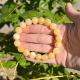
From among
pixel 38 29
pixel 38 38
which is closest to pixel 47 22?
pixel 38 29

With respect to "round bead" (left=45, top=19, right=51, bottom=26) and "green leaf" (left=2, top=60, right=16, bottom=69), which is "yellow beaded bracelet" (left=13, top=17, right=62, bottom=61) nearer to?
"round bead" (left=45, top=19, right=51, bottom=26)

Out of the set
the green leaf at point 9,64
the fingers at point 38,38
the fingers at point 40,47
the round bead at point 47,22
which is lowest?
the green leaf at point 9,64

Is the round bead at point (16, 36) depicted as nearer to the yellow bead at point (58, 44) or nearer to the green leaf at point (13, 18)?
the green leaf at point (13, 18)

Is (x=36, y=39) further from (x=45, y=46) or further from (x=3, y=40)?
(x=3, y=40)

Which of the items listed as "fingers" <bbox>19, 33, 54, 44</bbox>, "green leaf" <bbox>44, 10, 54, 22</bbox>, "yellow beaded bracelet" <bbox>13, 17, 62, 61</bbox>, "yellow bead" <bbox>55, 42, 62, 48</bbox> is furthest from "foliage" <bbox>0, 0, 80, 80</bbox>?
"yellow bead" <bbox>55, 42, 62, 48</bbox>

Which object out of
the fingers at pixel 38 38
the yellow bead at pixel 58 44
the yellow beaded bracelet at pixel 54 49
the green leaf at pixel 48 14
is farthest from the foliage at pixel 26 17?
the yellow bead at pixel 58 44

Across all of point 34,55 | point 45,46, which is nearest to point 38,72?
point 34,55

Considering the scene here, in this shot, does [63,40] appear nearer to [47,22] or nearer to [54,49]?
[54,49]

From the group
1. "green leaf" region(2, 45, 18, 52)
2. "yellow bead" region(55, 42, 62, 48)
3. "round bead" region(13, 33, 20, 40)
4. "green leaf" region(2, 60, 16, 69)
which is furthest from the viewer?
"round bead" region(13, 33, 20, 40)
